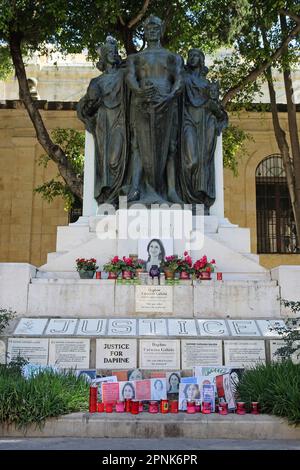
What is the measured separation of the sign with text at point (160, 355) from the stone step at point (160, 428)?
1777 millimetres

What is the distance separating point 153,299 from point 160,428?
10.1ft

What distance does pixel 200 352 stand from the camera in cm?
743

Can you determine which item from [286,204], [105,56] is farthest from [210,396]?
[286,204]

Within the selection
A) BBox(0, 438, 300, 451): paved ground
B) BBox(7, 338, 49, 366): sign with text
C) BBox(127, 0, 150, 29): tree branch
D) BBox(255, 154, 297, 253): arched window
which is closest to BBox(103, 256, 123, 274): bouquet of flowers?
BBox(7, 338, 49, 366): sign with text

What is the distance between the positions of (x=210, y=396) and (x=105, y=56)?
24.5 ft

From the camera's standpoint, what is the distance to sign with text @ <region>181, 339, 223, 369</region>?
291 inches

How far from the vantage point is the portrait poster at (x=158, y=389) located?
6.38m

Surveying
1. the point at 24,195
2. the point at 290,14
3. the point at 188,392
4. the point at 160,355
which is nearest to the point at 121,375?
the point at 160,355

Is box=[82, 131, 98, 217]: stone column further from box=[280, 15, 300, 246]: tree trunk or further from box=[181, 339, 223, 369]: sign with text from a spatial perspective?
box=[280, 15, 300, 246]: tree trunk

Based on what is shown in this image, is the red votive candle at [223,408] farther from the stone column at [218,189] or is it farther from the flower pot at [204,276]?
the stone column at [218,189]

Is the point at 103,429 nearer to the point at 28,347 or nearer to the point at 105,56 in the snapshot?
the point at 28,347

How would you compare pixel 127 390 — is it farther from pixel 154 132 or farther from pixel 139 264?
pixel 154 132

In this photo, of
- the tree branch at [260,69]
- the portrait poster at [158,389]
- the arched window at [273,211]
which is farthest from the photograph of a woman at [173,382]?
the arched window at [273,211]

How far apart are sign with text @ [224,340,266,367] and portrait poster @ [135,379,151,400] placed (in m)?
1.40
